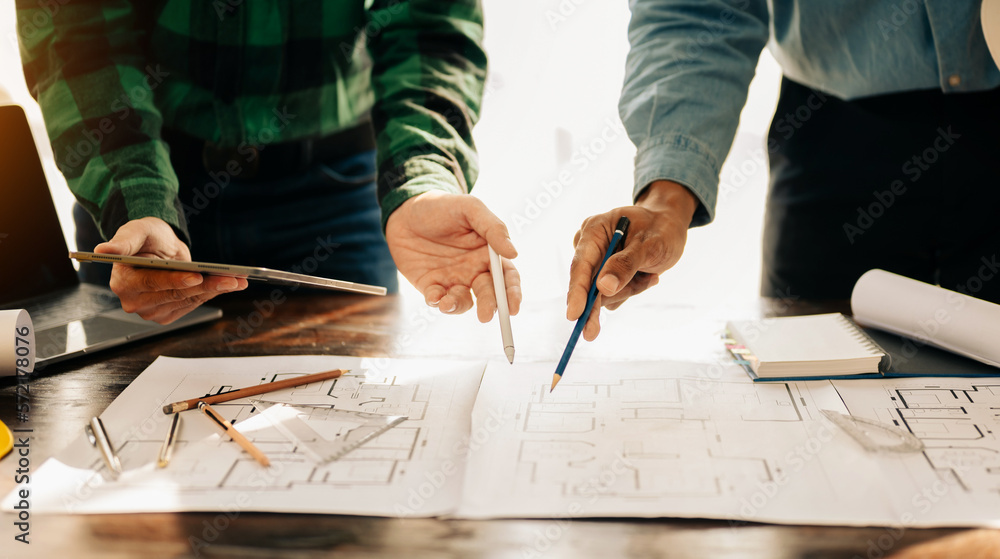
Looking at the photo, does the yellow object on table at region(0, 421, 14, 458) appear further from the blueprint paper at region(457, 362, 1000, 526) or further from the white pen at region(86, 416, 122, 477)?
the blueprint paper at region(457, 362, 1000, 526)

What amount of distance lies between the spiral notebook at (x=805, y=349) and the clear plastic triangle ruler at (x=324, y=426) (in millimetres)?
414

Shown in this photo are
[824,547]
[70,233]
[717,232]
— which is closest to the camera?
[824,547]

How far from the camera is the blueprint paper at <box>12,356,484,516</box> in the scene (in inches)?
20.4

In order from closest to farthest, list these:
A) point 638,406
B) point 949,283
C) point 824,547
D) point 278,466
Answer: point 824,547 < point 278,466 < point 638,406 < point 949,283

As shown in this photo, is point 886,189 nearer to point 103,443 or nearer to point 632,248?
point 632,248

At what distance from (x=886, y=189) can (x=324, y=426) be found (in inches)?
38.8

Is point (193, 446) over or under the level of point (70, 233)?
over

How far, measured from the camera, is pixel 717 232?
88.8 inches

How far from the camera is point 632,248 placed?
783mm

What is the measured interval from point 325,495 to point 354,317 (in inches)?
19.2

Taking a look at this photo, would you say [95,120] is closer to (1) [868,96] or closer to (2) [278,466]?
(2) [278,466]

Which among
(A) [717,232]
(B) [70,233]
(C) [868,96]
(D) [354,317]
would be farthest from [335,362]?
(B) [70,233]

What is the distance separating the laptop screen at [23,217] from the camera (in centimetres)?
92

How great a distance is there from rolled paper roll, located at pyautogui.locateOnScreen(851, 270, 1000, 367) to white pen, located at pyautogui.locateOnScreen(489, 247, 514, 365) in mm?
493
